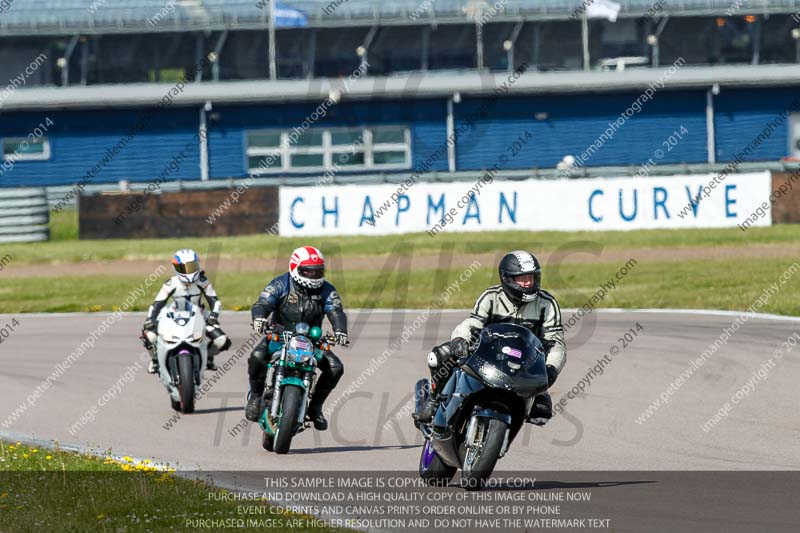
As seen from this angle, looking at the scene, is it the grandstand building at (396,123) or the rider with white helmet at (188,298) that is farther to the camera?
the grandstand building at (396,123)

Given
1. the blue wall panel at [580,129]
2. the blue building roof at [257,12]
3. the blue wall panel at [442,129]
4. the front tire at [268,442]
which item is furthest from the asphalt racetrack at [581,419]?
the blue building roof at [257,12]

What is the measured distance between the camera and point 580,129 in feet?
151

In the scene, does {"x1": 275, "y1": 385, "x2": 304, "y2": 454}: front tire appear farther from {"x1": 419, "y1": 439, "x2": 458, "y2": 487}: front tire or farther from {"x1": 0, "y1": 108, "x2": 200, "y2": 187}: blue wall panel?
{"x1": 0, "y1": 108, "x2": 200, "y2": 187}: blue wall panel

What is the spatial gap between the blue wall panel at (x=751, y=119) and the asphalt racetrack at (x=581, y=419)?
27.2 meters

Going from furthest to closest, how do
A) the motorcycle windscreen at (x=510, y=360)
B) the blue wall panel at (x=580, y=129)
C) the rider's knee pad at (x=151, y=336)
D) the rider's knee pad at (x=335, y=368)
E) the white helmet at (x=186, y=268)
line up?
1. the blue wall panel at (x=580, y=129)
2. the white helmet at (x=186, y=268)
3. the rider's knee pad at (x=151, y=336)
4. the rider's knee pad at (x=335, y=368)
5. the motorcycle windscreen at (x=510, y=360)

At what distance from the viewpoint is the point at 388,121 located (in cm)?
4581

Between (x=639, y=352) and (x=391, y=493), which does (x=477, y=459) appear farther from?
(x=639, y=352)

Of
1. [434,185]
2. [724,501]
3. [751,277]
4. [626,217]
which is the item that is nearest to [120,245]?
[434,185]

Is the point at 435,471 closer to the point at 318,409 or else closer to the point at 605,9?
the point at 318,409

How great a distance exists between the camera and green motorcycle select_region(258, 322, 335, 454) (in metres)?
11.2

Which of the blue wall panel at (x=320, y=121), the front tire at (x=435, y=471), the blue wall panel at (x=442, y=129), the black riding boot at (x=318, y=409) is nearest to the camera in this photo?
the front tire at (x=435, y=471)

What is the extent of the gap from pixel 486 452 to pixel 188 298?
20.8ft

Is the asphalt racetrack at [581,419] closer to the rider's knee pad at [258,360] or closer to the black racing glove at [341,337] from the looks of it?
the rider's knee pad at [258,360]

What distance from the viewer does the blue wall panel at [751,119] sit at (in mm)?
46531
